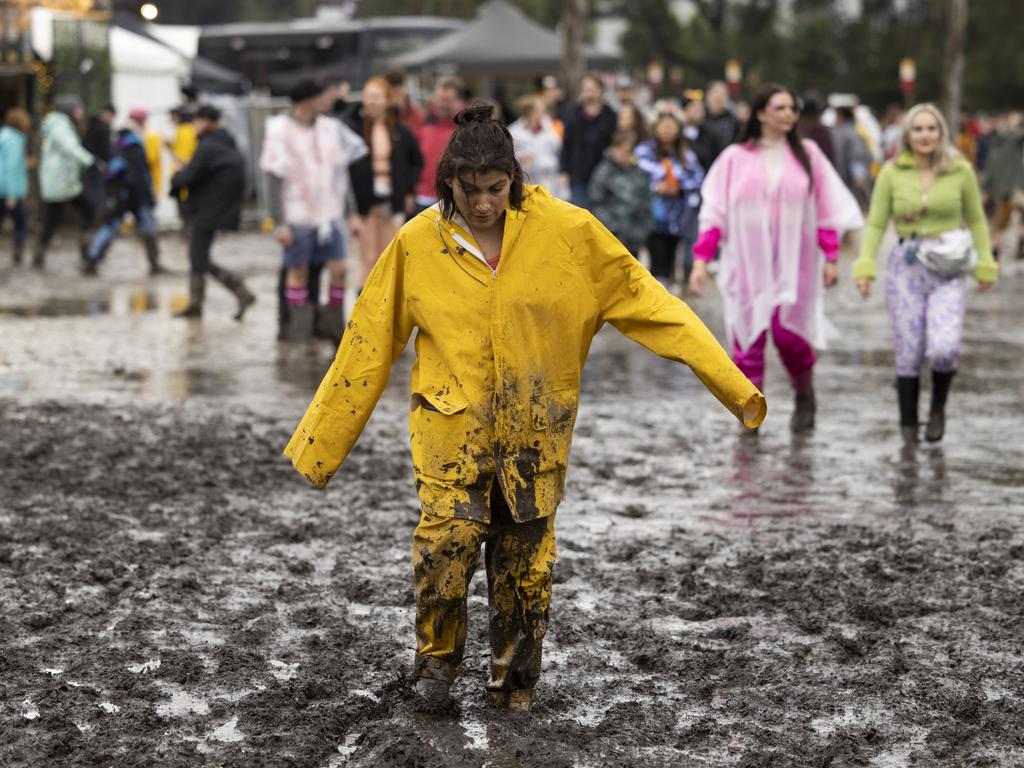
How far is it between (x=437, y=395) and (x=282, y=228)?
313 inches

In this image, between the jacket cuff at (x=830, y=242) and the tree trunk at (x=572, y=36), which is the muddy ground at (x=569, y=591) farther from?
the tree trunk at (x=572, y=36)

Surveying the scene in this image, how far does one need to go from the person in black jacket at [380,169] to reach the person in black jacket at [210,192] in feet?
4.82

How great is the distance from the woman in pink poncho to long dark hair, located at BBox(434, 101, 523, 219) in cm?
458

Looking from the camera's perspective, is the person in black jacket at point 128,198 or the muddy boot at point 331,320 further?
the person in black jacket at point 128,198

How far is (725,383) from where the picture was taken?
4.69 metres

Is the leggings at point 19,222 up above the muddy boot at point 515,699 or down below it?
above

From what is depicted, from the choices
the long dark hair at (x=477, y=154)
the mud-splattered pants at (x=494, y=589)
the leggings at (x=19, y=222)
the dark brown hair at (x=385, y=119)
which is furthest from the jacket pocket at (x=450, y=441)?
the leggings at (x=19, y=222)

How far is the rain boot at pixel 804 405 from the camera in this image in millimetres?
9664

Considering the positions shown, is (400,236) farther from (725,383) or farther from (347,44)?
(347,44)

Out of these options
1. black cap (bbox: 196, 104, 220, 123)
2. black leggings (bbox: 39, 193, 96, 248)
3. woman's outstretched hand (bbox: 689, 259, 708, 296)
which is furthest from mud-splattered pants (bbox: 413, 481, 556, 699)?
black leggings (bbox: 39, 193, 96, 248)

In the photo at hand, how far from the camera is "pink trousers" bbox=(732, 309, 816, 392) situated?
9547mm

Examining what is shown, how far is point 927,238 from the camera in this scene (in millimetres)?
9125

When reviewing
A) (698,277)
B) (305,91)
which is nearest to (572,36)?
(305,91)

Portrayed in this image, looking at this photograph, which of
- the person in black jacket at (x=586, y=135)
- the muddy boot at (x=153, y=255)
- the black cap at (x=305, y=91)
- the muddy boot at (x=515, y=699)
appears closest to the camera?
the muddy boot at (x=515, y=699)
